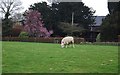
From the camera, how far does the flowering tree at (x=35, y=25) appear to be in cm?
5344

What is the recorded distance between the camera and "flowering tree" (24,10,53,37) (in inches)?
2104

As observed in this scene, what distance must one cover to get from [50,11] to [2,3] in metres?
10.9

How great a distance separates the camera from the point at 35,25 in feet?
178

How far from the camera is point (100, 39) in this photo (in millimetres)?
42562

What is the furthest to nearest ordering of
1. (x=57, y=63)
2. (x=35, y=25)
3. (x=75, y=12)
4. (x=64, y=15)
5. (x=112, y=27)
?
(x=64, y=15) < (x=75, y=12) < (x=35, y=25) < (x=112, y=27) < (x=57, y=63)

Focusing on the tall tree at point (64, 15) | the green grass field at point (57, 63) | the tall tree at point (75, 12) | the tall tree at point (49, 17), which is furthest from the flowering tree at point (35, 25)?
the green grass field at point (57, 63)

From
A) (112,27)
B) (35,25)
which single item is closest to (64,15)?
(35,25)

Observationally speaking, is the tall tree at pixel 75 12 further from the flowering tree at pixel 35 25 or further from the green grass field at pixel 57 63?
the green grass field at pixel 57 63

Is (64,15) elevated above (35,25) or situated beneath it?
elevated above

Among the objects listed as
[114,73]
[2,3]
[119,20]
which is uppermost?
[2,3]

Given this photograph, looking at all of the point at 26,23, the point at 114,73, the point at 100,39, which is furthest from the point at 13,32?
the point at 114,73

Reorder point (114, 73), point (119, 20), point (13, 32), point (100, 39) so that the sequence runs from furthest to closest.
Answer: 1. point (13, 32)
2. point (100, 39)
3. point (119, 20)
4. point (114, 73)

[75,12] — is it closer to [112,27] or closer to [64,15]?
[64,15]

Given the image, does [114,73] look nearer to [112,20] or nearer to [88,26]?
[112,20]
